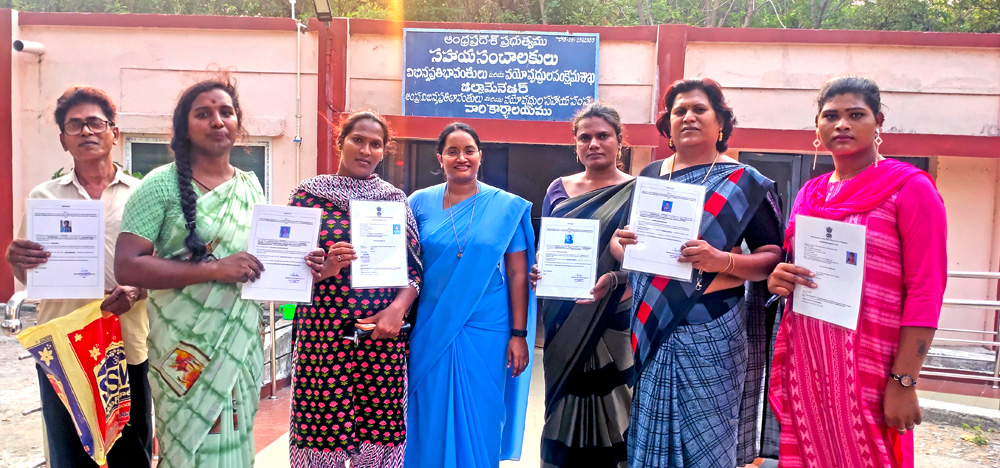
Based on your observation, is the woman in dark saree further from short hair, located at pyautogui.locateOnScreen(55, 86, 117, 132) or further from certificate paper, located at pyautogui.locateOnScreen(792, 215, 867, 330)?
short hair, located at pyautogui.locateOnScreen(55, 86, 117, 132)

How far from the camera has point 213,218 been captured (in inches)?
97.4

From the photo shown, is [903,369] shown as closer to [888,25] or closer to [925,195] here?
[925,195]

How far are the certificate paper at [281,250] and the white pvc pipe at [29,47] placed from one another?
7.87 meters

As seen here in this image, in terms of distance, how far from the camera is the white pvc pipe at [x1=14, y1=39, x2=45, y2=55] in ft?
26.5

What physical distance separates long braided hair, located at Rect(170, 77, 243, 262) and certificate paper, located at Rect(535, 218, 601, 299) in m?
1.38

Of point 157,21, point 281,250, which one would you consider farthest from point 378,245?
point 157,21

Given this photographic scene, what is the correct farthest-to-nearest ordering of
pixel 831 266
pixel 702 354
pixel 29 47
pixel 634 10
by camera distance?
1. pixel 634 10
2. pixel 29 47
3. pixel 702 354
4. pixel 831 266

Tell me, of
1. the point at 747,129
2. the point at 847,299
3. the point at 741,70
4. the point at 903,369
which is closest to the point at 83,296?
the point at 847,299

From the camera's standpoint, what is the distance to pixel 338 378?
2.66 m

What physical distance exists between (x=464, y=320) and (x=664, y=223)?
→ 1.04 meters

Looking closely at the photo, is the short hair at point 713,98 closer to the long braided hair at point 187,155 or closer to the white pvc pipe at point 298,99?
the long braided hair at point 187,155

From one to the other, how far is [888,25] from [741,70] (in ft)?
30.9

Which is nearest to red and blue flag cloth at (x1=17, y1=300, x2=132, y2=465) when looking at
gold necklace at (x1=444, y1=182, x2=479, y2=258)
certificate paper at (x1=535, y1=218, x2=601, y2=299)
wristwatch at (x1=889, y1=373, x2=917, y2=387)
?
gold necklace at (x1=444, y1=182, x2=479, y2=258)

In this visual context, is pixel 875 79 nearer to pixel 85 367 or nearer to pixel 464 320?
pixel 464 320
